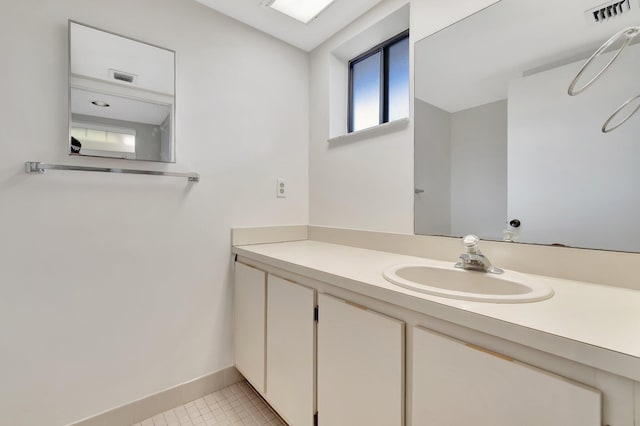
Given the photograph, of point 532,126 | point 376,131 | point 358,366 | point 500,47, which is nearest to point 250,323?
point 358,366

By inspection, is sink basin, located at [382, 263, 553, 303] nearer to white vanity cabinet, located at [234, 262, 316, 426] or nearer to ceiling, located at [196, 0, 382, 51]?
white vanity cabinet, located at [234, 262, 316, 426]

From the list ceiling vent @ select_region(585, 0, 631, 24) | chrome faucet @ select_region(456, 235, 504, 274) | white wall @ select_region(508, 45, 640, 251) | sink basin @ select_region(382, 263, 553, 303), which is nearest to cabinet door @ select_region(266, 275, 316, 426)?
sink basin @ select_region(382, 263, 553, 303)

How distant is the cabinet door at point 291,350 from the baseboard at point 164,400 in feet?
1.45

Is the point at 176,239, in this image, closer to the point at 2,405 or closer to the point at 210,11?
the point at 2,405

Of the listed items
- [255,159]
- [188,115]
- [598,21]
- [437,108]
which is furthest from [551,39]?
[188,115]

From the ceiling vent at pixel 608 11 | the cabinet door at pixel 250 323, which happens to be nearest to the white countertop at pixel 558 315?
the cabinet door at pixel 250 323

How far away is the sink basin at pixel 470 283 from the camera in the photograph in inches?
29.3

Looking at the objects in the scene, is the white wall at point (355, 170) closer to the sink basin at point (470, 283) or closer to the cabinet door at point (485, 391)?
the sink basin at point (470, 283)

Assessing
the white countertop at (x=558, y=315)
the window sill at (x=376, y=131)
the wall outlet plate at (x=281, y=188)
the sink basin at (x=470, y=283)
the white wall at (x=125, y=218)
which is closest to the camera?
the white countertop at (x=558, y=315)

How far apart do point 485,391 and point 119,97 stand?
1813 mm

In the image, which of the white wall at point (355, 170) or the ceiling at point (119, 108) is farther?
the white wall at point (355, 170)

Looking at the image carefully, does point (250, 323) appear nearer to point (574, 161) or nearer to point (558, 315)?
point (558, 315)

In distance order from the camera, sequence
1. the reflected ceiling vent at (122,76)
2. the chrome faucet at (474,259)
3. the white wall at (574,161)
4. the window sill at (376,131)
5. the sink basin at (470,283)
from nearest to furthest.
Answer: the sink basin at (470,283) → the white wall at (574,161) → the chrome faucet at (474,259) → the reflected ceiling vent at (122,76) → the window sill at (376,131)

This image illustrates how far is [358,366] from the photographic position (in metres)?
0.94
